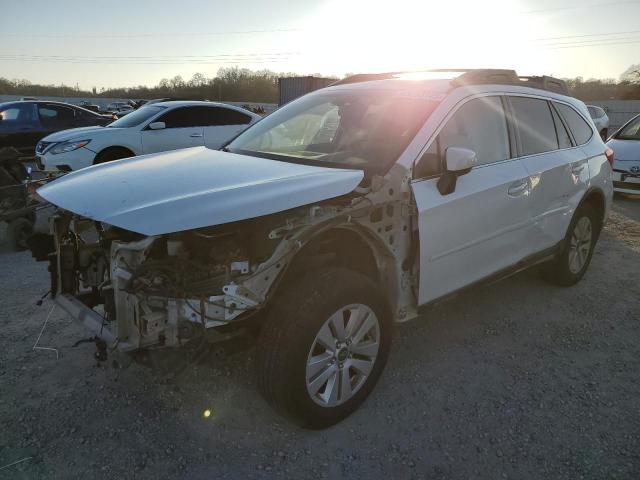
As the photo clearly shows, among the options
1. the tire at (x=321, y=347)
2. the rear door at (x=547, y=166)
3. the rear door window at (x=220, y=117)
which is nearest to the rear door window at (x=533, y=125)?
the rear door at (x=547, y=166)

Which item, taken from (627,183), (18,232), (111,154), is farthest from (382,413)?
(627,183)

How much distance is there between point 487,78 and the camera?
351cm

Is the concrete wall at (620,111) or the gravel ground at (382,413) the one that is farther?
the concrete wall at (620,111)

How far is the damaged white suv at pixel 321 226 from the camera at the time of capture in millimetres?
2189

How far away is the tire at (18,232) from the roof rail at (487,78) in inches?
161

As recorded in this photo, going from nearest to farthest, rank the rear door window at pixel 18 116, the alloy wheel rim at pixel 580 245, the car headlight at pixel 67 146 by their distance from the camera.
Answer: the alloy wheel rim at pixel 580 245 → the car headlight at pixel 67 146 → the rear door window at pixel 18 116

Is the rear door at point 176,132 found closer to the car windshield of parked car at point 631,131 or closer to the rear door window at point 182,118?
the rear door window at point 182,118

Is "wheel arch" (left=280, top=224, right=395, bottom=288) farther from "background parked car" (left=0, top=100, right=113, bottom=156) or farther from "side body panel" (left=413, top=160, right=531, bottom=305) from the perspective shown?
"background parked car" (left=0, top=100, right=113, bottom=156)

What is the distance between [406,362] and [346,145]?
1.54 m

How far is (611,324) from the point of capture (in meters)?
3.98

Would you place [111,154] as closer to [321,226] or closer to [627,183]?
[321,226]

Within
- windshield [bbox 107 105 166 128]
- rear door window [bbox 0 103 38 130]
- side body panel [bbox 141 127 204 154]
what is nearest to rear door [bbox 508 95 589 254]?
side body panel [bbox 141 127 204 154]

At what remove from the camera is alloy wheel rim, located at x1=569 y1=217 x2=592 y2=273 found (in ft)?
14.6

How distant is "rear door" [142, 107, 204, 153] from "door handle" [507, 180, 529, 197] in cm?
634
